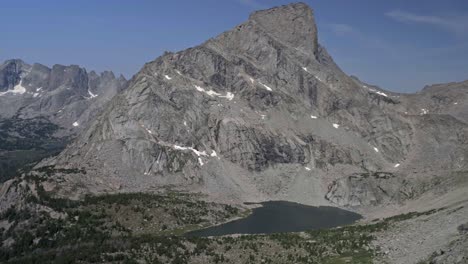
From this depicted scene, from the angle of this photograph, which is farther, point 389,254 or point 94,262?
point 389,254

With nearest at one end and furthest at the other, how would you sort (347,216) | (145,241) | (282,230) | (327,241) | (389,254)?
(389,254) → (145,241) → (327,241) → (282,230) → (347,216)

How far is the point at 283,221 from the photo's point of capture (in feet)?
565

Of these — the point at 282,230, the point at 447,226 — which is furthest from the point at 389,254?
the point at 282,230

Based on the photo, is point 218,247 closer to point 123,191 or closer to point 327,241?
point 327,241

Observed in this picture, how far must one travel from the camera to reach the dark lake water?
6073 inches

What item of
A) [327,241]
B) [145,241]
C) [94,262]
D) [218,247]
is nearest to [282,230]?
[327,241]

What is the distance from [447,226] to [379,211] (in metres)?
96.8

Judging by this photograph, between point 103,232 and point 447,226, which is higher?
point 447,226

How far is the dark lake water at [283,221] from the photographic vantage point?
154m

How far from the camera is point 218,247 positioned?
110500 mm

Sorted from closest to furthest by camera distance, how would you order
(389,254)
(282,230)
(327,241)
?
1. (389,254)
2. (327,241)
3. (282,230)

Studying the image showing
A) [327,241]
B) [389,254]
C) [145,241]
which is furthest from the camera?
[327,241]

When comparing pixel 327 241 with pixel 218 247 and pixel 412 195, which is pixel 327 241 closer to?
pixel 218 247

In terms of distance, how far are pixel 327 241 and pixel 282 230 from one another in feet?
120
